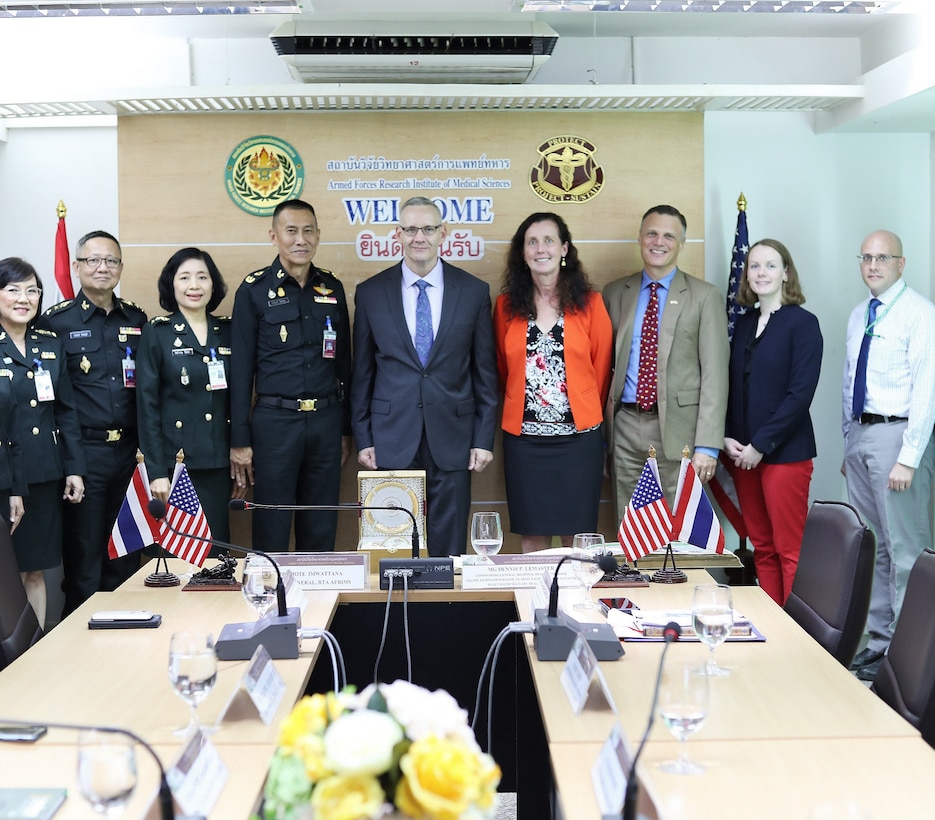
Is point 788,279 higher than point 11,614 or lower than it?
higher

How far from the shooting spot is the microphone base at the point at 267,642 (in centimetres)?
236

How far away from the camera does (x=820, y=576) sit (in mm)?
2850

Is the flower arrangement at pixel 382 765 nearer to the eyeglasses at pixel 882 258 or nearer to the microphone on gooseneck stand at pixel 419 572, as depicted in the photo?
the microphone on gooseneck stand at pixel 419 572

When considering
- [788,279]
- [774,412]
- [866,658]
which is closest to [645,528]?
[774,412]

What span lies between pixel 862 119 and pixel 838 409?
5.14 feet

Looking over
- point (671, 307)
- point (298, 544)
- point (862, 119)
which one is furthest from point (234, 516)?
point (862, 119)

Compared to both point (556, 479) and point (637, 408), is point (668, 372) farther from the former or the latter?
point (556, 479)

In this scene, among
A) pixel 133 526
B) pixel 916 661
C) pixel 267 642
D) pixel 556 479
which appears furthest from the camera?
pixel 556 479

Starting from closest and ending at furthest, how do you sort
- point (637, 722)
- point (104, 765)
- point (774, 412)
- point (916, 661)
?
point (104, 765) → point (637, 722) → point (916, 661) → point (774, 412)

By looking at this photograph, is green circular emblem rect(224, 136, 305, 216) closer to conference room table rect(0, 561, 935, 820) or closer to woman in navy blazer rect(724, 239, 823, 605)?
woman in navy blazer rect(724, 239, 823, 605)

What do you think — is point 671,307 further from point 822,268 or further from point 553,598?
point 553,598

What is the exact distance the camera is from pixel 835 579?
274 centimetres

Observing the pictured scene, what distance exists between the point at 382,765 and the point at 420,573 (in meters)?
1.79

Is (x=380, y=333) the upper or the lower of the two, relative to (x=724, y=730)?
upper
